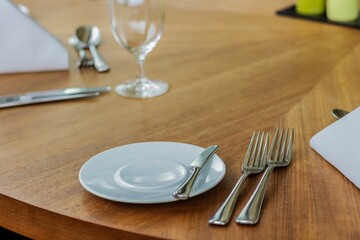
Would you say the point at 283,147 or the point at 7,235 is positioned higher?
the point at 283,147

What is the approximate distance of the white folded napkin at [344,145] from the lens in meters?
0.82

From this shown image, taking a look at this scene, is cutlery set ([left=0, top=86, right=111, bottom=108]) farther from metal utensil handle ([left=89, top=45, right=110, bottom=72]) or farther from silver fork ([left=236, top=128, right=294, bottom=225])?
silver fork ([left=236, top=128, right=294, bottom=225])

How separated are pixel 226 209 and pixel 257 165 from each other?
0.43 ft

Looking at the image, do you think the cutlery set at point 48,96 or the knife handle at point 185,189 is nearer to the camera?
the knife handle at point 185,189

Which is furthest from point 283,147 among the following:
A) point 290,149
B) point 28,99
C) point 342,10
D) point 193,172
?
point 342,10

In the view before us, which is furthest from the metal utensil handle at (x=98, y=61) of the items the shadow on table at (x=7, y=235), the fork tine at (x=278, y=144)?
the fork tine at (x=278, y=144)

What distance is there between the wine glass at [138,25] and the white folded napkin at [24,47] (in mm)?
200

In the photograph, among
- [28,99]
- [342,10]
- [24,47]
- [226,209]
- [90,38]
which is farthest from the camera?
[342,10]

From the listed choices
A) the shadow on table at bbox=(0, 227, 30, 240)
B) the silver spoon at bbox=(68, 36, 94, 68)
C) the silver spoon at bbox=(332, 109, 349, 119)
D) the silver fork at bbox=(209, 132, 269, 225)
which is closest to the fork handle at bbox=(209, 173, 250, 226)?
the silver fork at bbox=(209, 132, 269, 225)

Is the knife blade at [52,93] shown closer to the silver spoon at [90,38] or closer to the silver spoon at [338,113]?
the silver spoon at [90,38]

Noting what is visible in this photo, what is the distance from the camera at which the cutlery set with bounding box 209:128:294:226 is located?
73 centimetres

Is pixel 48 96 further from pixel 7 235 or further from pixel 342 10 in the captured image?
pixel 342 10

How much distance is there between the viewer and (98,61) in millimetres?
1368

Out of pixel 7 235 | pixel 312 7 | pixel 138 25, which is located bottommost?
pixel 7 235
